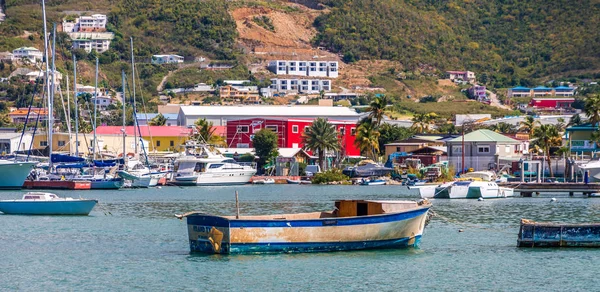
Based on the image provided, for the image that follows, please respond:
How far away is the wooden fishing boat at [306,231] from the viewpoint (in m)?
42.9

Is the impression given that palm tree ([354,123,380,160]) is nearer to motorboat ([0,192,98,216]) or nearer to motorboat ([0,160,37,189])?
motorboat ([0,160,37,189])

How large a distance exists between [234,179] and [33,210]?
55.3 metres

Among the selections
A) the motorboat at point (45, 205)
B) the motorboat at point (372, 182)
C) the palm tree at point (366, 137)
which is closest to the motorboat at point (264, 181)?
the motorboat at point (372, 182)

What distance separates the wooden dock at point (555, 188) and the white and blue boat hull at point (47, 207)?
43.4 meters

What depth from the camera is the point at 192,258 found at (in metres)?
43.9

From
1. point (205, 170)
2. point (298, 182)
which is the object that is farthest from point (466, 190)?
point (298, 182)

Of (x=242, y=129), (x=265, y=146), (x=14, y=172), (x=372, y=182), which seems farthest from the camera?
(x=242, y=129)

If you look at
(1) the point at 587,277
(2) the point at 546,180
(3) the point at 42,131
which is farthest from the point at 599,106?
(1) the point at 587,277

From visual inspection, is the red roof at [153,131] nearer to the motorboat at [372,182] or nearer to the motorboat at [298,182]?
the motorboat at [298,182]

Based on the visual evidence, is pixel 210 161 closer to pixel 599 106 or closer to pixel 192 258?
pixel 599 106

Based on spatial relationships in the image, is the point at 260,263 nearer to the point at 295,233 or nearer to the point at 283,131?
the point at 295,233

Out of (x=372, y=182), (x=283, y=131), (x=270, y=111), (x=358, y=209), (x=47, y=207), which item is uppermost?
(x=270, y=111)

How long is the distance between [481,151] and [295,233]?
81.8 meters

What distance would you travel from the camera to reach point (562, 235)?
46.8m
